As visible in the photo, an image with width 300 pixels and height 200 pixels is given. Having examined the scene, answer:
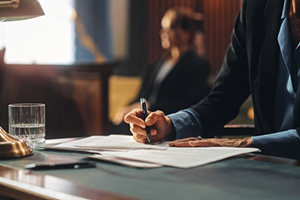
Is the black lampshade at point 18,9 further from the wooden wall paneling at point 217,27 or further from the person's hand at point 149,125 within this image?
the wooden wall paneling at point 217,27

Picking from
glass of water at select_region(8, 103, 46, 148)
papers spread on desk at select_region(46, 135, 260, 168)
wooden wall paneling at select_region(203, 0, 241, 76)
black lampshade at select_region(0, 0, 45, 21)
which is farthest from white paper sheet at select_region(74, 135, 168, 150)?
wooden wall paneling at select_region(203, 0, 241, 76)

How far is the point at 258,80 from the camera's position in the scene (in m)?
1.85

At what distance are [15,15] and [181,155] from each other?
0.55 metres

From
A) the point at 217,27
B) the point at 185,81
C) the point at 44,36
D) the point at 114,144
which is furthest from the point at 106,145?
the point at 44,36

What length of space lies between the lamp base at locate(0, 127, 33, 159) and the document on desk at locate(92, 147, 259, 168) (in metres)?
0.19

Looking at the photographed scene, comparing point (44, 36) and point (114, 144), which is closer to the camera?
point (114, 144)

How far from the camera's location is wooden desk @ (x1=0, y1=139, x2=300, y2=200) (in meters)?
0.92

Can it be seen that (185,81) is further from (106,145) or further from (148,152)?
(148,152)

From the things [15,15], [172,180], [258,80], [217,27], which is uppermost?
[217,27]

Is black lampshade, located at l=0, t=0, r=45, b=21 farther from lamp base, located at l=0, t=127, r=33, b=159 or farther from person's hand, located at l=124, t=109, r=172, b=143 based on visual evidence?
person's hand, located at l=124, t=109, r=172, b=143

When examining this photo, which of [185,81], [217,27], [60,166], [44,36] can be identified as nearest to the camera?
[60,166]

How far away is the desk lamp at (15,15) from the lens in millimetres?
1320

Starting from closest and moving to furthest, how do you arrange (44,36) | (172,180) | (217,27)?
1. (172,180)
2. (217,27)
3. (44,36)

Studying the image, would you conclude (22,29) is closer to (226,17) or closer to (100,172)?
(226,17)
